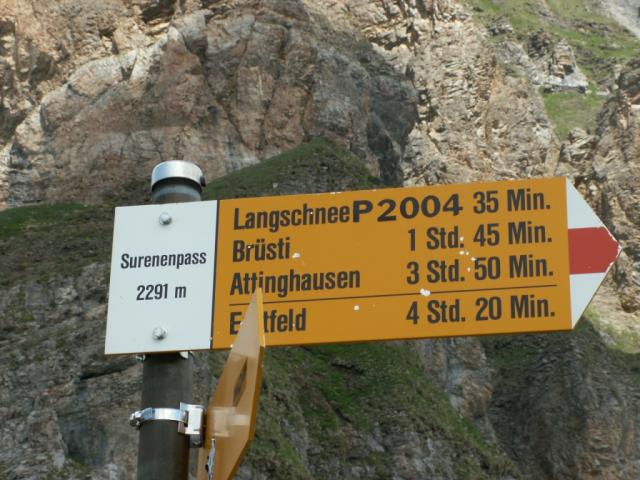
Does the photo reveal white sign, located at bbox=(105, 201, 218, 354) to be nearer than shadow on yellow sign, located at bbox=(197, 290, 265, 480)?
No

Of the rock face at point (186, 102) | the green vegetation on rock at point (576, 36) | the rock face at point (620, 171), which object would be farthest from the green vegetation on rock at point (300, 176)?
the green vegetation on rock at point (576, 36)

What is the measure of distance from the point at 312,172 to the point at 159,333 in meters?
33.9

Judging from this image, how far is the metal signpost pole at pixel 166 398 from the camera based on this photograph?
441 centimetres

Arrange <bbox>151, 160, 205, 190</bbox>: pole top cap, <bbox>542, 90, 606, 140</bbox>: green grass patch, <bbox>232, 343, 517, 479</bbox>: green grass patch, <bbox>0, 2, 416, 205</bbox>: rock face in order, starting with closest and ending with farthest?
<bbox>151, 160, 205, 190</bbox>: pole top cap < <bbox>232, 343, 517, 479</bbox>: green grass patch < <bbox>0, 2, 416, 205</bbox>: rock face < <bbox>542, 90, 606, 140</bbox>: green grass patch

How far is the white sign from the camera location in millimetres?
4695

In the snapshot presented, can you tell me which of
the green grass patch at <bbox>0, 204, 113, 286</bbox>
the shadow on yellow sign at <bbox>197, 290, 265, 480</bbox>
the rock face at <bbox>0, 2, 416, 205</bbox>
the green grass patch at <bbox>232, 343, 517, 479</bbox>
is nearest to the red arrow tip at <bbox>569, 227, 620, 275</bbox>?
the shadow on yellow sign at <bbox>197, 290, 265, 480</bbox>

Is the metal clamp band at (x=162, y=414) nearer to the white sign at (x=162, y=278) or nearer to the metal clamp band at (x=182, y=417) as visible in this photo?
the metal clamp band at (x=182, y=417)

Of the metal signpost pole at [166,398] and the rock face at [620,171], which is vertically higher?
the rock face at [620,171]

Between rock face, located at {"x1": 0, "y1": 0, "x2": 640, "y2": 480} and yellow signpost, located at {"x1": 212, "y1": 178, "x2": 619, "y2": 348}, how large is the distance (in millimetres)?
17176

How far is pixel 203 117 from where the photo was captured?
139 feet

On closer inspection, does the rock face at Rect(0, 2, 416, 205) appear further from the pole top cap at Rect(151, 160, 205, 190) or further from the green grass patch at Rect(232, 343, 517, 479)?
the pole top cap at Rect(151, 160, 205, 190)

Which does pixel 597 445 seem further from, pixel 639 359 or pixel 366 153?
pixel 366 153

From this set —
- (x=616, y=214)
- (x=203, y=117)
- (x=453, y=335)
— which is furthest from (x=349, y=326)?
(x=616, y=214)

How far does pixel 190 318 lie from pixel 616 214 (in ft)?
169
